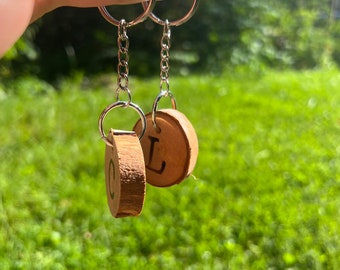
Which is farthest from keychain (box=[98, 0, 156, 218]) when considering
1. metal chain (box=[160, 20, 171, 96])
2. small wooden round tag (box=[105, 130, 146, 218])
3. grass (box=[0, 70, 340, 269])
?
grass (box=[0, 70, 340, 269])

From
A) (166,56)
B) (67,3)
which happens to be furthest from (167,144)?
(67,3)

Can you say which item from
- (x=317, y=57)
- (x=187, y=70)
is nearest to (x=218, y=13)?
(x=187, y=70)

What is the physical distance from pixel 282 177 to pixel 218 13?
4.08 meters

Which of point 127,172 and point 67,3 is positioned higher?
point 67,3

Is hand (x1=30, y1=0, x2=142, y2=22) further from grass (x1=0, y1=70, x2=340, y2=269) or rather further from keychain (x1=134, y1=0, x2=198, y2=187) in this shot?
grass (x1=0, y1=70, x2=340, y2=269)

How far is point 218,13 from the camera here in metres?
6.75

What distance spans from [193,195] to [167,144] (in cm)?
168

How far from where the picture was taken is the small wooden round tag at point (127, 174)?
0.98 metres

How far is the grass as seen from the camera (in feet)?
7.38

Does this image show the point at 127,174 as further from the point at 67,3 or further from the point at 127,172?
the point at 67,3

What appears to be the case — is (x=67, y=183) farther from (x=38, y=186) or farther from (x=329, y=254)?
(x=329, y=254)

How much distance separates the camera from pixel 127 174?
98 centimetres

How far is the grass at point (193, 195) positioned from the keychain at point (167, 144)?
108 cm

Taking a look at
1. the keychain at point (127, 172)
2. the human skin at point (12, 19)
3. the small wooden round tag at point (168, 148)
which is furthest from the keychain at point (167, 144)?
the human skin at point (12, 19)
